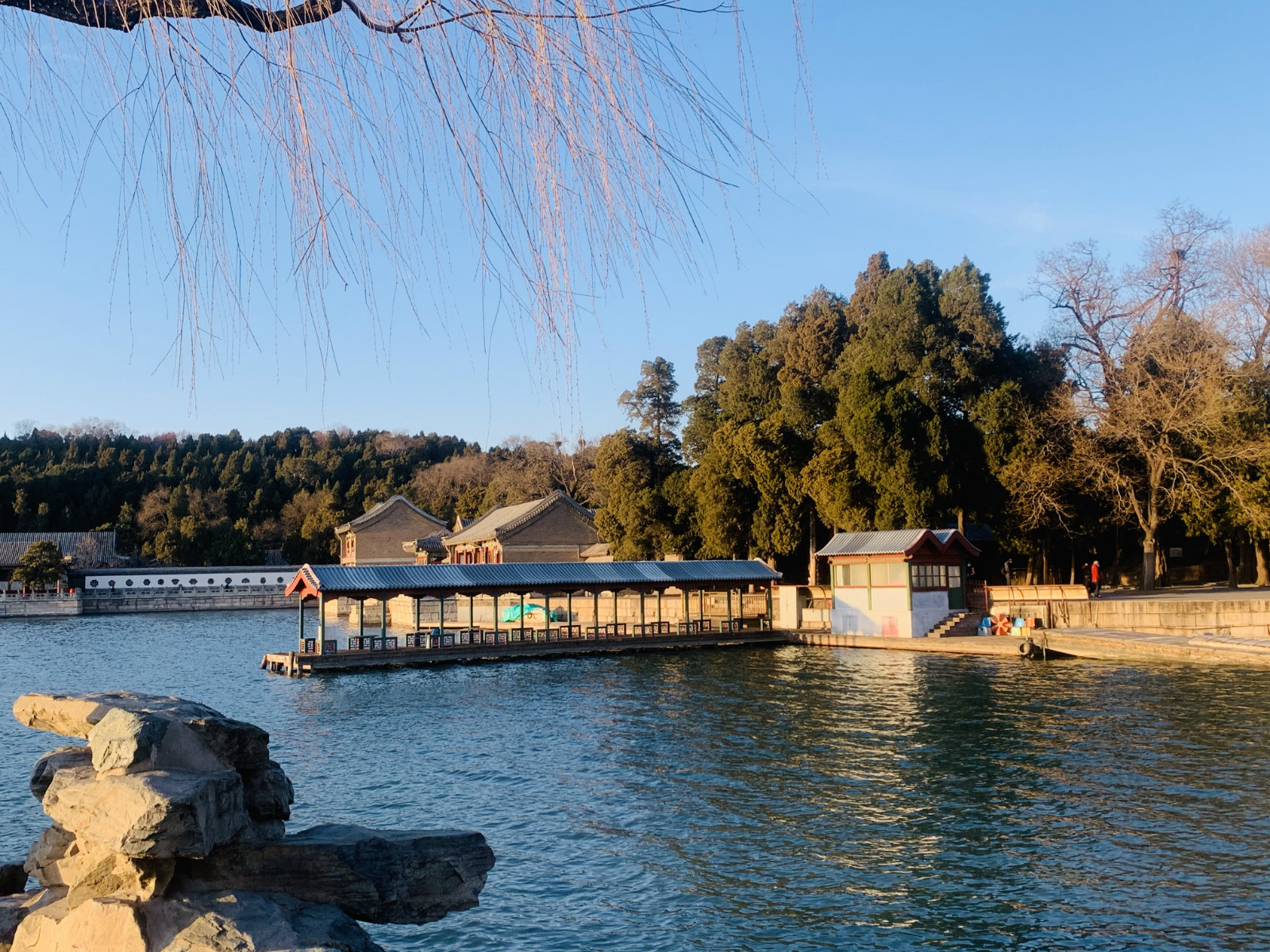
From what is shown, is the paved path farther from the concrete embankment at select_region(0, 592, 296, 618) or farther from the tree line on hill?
the concrete embankment at select_region(0, 592, 296, 618)

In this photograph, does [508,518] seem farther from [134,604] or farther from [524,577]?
[134,604]

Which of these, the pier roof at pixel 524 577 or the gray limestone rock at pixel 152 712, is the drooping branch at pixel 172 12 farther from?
the pier roof at pixel 524 577

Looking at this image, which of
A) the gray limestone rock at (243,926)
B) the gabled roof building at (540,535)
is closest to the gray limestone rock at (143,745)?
the gray limestone rock at (243,926)

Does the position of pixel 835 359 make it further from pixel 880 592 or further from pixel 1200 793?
pixel 1200 793

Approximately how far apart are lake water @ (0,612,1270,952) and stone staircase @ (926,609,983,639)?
18.4ft

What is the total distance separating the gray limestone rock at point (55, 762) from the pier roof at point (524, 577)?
21135 mm

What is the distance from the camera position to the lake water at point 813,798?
794 centimetres

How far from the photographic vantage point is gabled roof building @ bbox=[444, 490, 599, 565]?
44750mm

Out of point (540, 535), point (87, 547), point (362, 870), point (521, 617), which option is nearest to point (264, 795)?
point (362, 870)

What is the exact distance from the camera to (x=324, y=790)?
1220 centimetres

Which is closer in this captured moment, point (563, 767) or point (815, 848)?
point (815, 848)

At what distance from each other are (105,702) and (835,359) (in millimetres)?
34498

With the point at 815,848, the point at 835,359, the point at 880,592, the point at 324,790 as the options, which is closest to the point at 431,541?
the point at 835,359

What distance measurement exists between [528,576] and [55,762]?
2448cm
